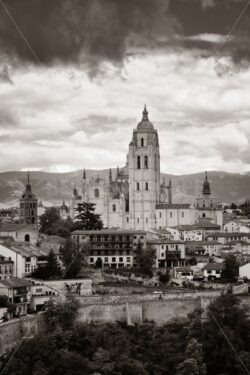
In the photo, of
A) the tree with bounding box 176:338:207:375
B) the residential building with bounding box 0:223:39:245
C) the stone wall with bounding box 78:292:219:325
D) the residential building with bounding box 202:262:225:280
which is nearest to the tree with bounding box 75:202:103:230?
the residential building with bounding box 0:223:39:245

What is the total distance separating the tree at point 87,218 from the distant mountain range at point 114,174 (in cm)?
2386

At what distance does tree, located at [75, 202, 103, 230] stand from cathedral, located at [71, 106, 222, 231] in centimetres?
375

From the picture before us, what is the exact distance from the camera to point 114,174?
3701 inches

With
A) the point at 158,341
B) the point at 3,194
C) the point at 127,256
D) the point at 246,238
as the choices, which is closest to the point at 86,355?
the point at 158,341

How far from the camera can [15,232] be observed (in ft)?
149

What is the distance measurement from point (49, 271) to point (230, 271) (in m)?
9.99

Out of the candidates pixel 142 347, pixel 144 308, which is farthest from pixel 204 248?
pixel 142 347

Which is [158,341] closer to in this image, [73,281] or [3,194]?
[73,281]

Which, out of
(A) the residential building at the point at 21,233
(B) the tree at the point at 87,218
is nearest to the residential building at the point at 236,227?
(B) the tree at the point at 87,218

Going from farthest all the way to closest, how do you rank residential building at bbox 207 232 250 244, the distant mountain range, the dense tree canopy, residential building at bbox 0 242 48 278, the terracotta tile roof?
the distant mountain range < the terracotta tile roof < residential building at bbox 207 232 250 244 < residential building at bbox 0 242 48 278 < the dense tree canopy

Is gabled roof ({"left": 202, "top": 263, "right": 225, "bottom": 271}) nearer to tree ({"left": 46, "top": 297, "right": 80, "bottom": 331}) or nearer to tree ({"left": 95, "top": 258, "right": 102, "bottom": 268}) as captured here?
tree ({"left": 95, "top": 258, "right": 102, "bottom": 268})

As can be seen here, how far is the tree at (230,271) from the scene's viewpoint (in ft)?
132

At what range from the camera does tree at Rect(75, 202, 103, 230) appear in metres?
53.2

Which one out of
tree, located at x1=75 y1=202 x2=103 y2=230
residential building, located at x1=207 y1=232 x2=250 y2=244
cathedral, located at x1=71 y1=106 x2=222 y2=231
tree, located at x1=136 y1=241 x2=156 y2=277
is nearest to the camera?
tree, located at x1=136 y1=241 x2=156 y2=277
